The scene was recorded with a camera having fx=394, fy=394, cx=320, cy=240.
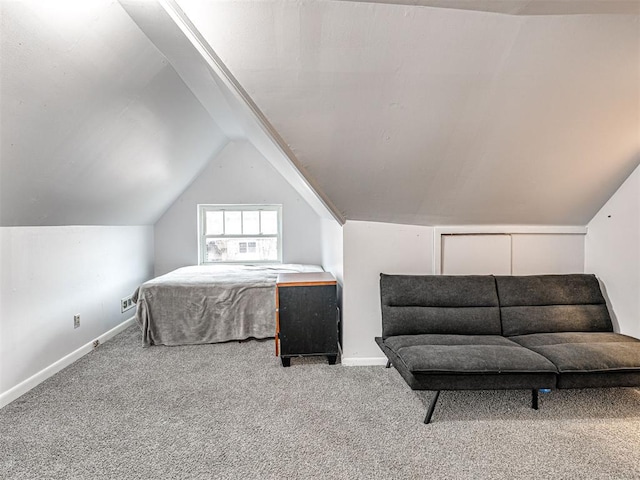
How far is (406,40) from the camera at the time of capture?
1677 mm

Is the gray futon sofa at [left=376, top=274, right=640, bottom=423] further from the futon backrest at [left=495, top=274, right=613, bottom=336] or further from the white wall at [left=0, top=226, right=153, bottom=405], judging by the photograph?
the white wall at [left=0, top=226, right=153, bottom=405]

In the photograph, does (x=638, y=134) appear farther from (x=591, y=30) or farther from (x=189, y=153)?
(x=189, y=153)

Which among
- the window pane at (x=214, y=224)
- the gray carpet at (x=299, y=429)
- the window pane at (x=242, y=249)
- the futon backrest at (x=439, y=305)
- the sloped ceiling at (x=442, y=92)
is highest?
the sloped ceiling at (x=442, y=92)

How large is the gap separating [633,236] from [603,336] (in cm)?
78

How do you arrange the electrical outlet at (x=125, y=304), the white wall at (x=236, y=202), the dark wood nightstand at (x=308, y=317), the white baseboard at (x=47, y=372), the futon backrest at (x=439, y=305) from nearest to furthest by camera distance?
1. the white baseboard at (x=47, y=372)
2. the futon backrest at (x=439, y=305)
3. the dark wood nightstand at (x=308, y=317)
4. the electrical outlet at (x=125, y=304)
5. the white wall at (x=236, y=202)

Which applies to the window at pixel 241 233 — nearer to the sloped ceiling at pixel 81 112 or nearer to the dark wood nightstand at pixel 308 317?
the sloped ceiling at pixel 81 112

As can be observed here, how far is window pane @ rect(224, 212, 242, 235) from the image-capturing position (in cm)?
545

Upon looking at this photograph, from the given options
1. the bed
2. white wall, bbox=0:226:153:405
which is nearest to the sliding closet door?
the bed

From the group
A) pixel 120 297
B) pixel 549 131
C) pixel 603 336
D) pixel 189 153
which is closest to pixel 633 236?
pixel 603 336

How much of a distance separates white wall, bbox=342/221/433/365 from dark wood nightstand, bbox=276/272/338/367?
11 cm

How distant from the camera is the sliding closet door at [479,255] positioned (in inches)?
122

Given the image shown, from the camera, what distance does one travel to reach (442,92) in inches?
75.1

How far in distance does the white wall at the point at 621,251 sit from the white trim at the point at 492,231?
0.56ft

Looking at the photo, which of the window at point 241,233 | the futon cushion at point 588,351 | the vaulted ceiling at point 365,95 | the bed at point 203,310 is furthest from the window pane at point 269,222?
the futon cushion at point 588,351
